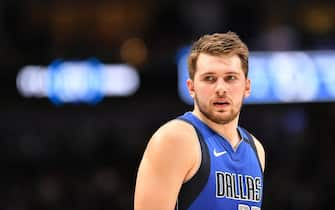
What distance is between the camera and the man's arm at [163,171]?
3218mm

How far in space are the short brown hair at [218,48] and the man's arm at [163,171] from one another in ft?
1.34

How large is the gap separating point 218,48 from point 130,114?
1051 cm

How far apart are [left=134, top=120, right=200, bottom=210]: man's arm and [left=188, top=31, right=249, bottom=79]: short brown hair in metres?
0.41

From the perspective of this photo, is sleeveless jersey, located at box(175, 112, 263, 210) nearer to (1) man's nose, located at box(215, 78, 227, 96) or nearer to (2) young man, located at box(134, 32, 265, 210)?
(2) young man, located at box(134, 32, 265, 210)

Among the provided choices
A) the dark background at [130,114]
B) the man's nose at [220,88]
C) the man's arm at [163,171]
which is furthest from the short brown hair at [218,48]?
the dark background at [130,114]

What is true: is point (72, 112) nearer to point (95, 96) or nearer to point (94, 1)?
point (95, 96)

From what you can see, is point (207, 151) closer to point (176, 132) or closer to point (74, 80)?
point (176, 132)

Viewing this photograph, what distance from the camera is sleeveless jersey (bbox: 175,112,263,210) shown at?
10.9 ft

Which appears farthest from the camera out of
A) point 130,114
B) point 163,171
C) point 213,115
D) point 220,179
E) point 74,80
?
point 130,114

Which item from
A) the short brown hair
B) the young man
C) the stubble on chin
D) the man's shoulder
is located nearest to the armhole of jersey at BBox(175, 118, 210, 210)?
the young man

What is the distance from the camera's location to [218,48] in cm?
346

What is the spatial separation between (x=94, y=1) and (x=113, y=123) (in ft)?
10.4

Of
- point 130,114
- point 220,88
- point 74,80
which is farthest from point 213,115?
point 130,114

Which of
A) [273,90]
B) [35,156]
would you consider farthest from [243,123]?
[35,156]
